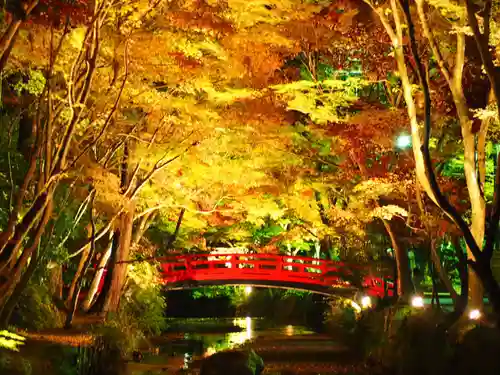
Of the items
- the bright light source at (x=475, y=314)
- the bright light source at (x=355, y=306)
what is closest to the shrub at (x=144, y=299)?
the bright light source at (x=355, y=306)

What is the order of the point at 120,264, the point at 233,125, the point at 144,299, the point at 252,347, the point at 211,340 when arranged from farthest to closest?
the point at 211,340 < the point at 252,347 < the point at 144,299 < the point at 120,264 < the point at 233,125

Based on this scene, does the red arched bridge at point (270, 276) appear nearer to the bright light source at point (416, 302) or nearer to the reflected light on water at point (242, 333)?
the reflected light on water at point (242, 333)

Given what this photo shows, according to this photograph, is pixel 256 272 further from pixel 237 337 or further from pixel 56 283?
pixel 56 283

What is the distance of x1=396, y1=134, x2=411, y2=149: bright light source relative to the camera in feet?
50.8

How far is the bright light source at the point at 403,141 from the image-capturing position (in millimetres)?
15484

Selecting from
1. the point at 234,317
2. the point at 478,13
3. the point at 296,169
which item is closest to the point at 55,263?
the point at 296,169

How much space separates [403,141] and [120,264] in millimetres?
8455

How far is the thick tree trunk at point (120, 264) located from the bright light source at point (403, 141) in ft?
24.6

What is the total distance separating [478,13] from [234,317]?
23657 mm

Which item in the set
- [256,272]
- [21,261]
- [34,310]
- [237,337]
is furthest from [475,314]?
[237,337]

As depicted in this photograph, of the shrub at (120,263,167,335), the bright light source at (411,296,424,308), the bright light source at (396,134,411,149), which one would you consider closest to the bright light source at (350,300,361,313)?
the bright light source at (411,296,424,308)

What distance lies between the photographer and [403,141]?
51.2ft

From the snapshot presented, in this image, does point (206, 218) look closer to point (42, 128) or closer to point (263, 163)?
point (263, 163)

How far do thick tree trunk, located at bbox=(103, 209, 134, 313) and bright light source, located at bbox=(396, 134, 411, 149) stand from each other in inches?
296
